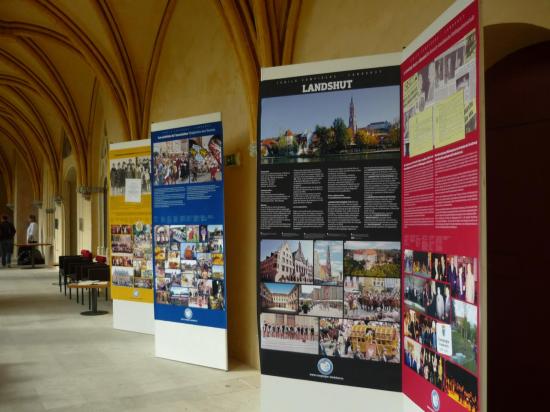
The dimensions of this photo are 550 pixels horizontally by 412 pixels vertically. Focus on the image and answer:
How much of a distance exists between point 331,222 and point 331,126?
70 cm

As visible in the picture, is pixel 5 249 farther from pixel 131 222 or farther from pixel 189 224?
pixel 189 224

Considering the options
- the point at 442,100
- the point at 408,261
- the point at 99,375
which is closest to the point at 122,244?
the point at 99,375

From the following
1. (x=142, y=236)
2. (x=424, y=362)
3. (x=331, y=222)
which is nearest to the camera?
(x=424, y=362)

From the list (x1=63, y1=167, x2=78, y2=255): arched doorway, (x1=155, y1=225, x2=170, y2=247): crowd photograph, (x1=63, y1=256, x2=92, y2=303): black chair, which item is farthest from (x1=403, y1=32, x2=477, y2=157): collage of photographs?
(x1=63, y1=167, x2=78, y2=255): arched doorway

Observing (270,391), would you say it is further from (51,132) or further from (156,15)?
(51,132)

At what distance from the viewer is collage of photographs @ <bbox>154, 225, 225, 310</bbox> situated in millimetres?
6398

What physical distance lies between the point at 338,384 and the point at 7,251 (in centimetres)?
2052

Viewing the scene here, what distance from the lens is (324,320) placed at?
12.3 ft

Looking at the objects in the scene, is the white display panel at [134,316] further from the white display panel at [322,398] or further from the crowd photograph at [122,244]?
the white display panel at [322,398]

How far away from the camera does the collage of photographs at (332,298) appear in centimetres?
356

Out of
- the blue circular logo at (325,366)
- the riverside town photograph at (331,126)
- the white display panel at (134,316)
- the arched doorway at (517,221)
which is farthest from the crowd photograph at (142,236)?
the arched doorway at (517,221)

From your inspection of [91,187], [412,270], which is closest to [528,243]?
[412,270]

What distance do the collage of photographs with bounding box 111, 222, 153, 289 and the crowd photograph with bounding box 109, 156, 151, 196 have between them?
636 millimetres

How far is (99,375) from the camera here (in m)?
6.24
